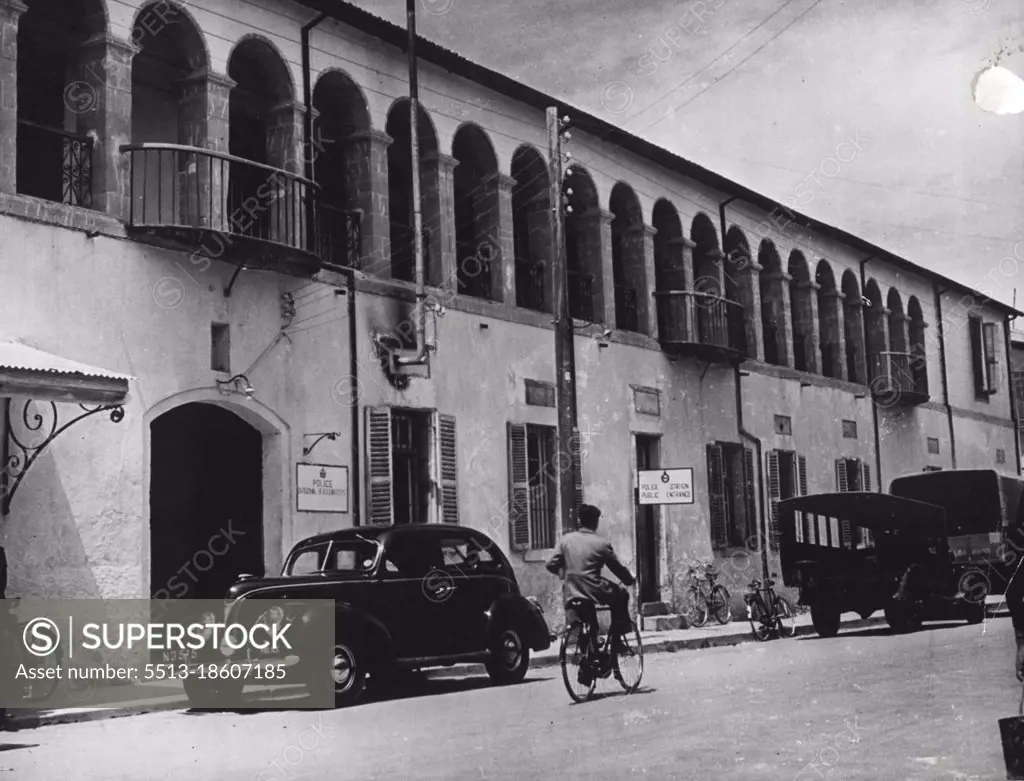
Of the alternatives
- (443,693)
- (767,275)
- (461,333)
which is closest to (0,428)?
(443,693)

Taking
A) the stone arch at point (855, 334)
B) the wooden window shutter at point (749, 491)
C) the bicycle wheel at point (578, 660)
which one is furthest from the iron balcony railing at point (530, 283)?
the stone arch at point (855, 334)

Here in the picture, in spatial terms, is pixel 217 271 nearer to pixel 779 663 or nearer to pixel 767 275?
pixel 779 663

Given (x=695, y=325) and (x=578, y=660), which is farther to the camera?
(x=695, y=325)

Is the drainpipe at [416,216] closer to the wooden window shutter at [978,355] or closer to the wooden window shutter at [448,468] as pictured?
the wooden window shutter at [448,468]

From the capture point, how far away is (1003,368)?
42406 mm

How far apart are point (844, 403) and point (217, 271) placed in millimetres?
20175

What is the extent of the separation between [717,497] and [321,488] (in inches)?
453

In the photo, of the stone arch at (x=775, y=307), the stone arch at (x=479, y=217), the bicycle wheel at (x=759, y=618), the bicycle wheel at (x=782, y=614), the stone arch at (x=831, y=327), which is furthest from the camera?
the stone arch at (x=831, y=327)

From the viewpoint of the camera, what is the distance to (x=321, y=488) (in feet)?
58.3

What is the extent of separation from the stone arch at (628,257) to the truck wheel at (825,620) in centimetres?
731

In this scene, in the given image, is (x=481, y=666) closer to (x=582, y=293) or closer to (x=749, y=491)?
(x=582, y=293)

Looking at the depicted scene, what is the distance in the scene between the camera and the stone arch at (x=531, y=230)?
23344 mm

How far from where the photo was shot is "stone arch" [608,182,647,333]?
2592 cm

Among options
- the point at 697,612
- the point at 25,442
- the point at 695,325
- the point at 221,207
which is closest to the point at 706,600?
the point at 697,612
